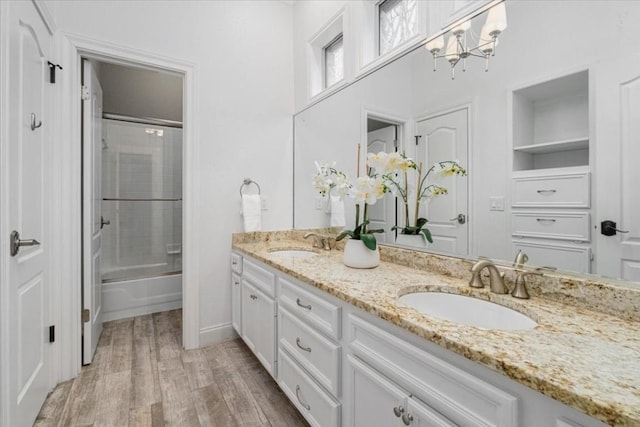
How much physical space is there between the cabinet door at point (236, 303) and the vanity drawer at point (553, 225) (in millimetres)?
1752

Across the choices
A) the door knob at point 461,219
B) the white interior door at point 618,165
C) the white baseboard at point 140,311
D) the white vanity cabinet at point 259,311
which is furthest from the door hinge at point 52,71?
the white interior door at point 618,165

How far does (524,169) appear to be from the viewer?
1.09 metres

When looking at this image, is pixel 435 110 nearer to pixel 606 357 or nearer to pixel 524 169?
pixel 524 169

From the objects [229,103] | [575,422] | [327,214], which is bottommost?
[575,422]

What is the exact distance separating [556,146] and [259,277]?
155 centimetres

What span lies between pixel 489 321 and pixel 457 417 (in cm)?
40

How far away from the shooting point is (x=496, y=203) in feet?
3.85

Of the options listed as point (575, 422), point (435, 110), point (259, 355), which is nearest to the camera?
point (575, 422)

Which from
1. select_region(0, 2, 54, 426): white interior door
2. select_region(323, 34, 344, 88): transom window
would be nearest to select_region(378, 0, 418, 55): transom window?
select_region(323, 34, 344, 88): transom window

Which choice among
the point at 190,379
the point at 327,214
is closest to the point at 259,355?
the point at 190,379

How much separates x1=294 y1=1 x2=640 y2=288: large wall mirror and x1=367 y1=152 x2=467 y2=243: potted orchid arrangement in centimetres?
4

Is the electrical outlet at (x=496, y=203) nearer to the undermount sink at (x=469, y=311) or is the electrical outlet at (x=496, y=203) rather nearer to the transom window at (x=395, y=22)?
the undermount sink at (x=469, y=311)

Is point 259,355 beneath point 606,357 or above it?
beneath

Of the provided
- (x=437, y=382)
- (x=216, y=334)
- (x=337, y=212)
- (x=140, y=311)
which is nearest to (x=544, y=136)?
(x=437, y=382)
